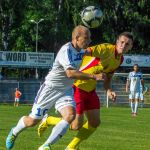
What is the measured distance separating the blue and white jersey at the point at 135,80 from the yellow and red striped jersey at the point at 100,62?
643 inches

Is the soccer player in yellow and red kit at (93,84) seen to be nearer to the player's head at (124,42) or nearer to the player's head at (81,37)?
the player's head at (124,42)

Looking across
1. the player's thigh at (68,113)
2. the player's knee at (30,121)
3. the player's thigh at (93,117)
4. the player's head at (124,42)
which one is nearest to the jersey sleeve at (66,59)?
the player's thigh at (68,113)

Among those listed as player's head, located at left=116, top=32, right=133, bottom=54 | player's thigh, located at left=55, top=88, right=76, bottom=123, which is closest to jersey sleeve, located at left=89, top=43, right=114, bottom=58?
player's head, located at left=116, top=32, right=133, bottom=54

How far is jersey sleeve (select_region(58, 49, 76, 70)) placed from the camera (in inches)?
377

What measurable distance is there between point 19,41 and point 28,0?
533 centimetres

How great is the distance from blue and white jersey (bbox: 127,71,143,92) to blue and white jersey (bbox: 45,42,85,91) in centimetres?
1759

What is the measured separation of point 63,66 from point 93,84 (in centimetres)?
158

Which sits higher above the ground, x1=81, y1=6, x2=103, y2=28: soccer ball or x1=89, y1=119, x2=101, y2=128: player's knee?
x1=81, y1=6, x2=103, y2=28: soccer ball

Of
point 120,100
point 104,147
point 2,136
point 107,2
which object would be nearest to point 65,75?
point 104,147

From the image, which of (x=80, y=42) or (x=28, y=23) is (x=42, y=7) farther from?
(x=80, y=42)

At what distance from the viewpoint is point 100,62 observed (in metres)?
11.1

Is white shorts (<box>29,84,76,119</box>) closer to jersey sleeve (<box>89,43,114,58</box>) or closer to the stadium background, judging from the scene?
jersey sleeve (<box>89,43,114,58</box>)

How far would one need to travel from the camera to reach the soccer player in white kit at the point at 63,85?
31.4 feet

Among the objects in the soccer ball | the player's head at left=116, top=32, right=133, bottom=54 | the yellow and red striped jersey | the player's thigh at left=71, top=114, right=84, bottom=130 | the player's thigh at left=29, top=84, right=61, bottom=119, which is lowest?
the player's thigh at left=71, top=114, right=84, bottom=130
